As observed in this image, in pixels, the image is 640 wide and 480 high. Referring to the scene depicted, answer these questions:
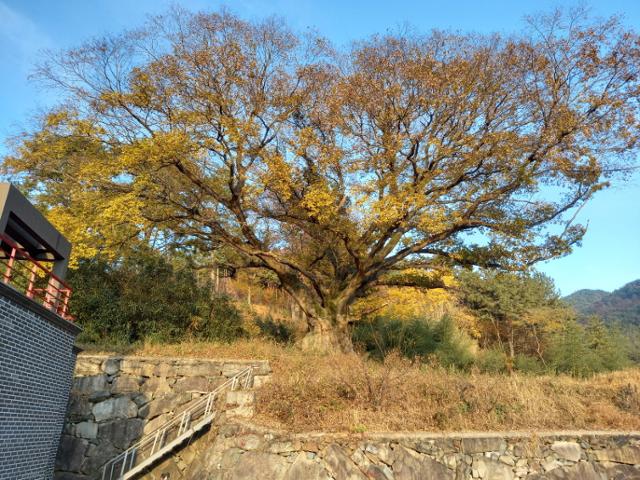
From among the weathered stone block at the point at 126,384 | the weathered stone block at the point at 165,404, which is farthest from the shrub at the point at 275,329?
the weathered stone block at the point at 126,384

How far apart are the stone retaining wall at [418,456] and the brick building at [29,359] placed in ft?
9.79

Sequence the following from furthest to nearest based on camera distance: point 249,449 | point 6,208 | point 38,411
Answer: point 249,449 → point 38,411 → point 6,208

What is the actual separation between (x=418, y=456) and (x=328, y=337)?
765 centimetres

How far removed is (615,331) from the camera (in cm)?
3256

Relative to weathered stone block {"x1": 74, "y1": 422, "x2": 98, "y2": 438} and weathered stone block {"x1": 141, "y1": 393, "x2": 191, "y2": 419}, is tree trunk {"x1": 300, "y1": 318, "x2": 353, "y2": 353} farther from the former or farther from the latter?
weathered stone block {"x1": 74, "y1": 422, "x2": 98, "y2": 438}

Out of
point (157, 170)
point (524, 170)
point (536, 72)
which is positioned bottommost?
point (524, 170)

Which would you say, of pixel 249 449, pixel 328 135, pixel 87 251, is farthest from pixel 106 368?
pixel 328 135

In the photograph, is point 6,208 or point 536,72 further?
point 536,72

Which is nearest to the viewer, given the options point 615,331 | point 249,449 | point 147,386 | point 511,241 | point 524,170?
point 249,449

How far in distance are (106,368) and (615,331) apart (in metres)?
33.2

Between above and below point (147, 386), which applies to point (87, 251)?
above

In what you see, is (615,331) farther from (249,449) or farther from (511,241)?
(249,449)

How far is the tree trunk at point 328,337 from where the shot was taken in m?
16.0

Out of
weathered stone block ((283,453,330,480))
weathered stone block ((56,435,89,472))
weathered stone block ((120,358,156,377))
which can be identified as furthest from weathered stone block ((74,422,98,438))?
weathered stone block ((283,453,330,480))
